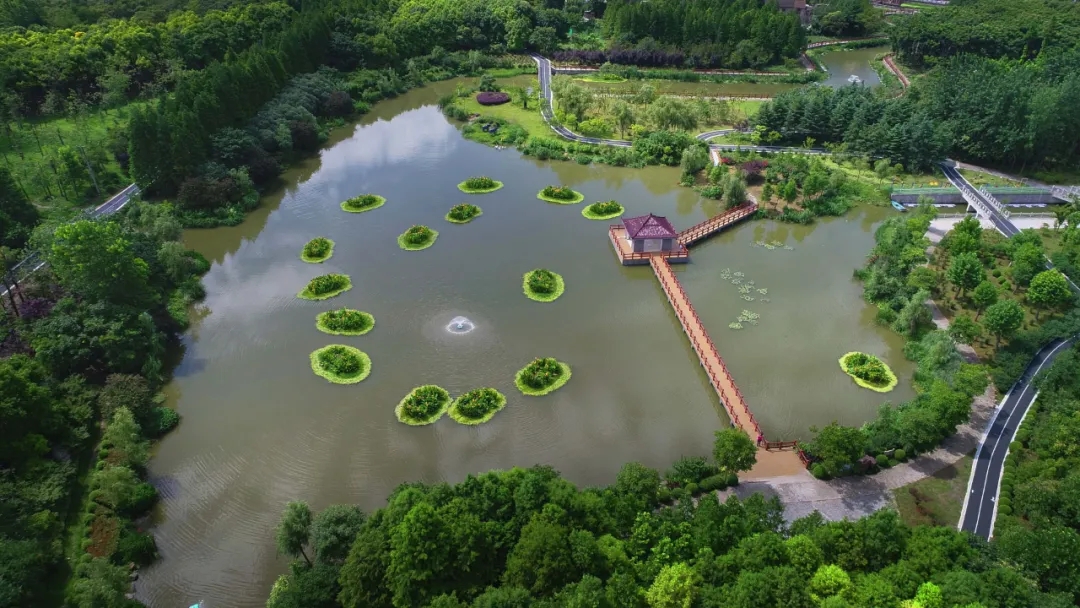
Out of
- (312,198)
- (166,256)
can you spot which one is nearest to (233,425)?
(166,256)

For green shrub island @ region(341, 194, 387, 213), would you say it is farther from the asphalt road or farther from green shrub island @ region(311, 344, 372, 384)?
the asphalt road

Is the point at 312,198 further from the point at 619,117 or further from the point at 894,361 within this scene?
the point at 894,361

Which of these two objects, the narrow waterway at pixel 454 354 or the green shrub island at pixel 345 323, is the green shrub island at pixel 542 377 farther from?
the green shrub island at pixel 345 323

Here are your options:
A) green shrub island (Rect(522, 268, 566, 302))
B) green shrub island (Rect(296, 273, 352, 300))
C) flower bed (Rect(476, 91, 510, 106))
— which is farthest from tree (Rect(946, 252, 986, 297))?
flower bed (Rect(476, 91, 510, 106))

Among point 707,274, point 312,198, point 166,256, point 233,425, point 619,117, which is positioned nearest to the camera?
point 233,425

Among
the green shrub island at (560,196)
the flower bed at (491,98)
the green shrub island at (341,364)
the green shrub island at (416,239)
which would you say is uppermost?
the green shrub island at (341,364)


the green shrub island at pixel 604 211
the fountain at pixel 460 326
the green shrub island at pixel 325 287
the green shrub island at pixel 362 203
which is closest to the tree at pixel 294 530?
the fountain at pixel 460 326
